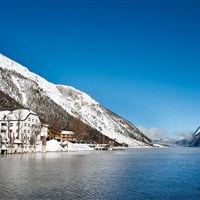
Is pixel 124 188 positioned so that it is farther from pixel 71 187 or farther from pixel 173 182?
pixel 173 182

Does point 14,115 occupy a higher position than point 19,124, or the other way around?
point 14,115

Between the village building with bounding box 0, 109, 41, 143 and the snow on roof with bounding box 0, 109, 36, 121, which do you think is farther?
the snow on roof with bounding box 0, 109, 36, 121

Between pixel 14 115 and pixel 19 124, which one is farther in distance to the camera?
pixel 14 115

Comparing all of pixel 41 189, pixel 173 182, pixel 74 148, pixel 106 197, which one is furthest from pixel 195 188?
pixel 74 148

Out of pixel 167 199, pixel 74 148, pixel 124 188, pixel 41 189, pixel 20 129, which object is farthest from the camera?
pixel 74 148

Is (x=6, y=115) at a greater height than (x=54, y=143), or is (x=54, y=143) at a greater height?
(x=6, y=115)

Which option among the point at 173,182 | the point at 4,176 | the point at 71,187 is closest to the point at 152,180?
the point at 173,182

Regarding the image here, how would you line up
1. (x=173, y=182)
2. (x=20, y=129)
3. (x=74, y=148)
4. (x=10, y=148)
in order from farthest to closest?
(x=74, y=148)
(x=20, y=129)
(x=10, y=148)
(x=173, y=182)

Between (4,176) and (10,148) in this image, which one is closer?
(4,176)

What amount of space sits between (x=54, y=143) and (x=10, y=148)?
117 feet

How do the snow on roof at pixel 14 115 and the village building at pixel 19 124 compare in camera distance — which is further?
the snow on roof at pixel 14 115

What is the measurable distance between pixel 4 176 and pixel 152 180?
69.0 ft

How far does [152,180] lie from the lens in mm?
48250

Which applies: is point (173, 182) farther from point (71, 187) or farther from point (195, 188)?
point (71, 187)
